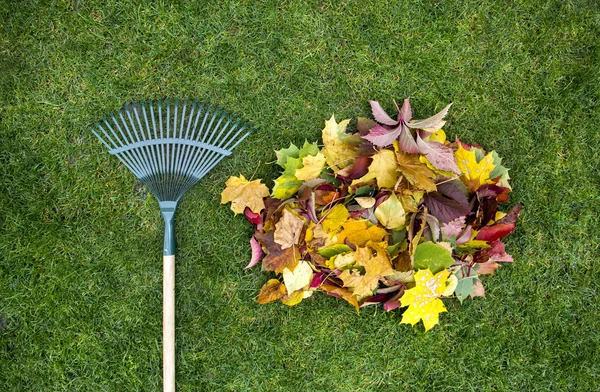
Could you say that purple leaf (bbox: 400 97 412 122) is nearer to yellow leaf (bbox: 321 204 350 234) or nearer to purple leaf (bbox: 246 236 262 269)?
yellow leaf (bbox: 321 204 350 234)

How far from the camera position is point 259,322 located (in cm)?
193

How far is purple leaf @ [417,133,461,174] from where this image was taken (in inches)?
64.6

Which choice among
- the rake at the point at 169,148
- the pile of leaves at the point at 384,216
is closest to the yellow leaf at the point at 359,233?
the pile of leaves at the point at 384,216

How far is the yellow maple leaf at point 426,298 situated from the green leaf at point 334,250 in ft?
0.91

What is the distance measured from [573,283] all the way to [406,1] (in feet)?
4.68

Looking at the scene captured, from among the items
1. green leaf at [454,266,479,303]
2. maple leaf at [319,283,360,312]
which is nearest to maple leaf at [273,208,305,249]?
maple leaf at [319,283,360,312]

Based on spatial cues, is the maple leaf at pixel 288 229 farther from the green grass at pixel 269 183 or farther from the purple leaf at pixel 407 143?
the purple leaf at pixel 407 143

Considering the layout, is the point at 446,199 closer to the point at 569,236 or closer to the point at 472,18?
the point at 569,236

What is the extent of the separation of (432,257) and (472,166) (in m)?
0.40

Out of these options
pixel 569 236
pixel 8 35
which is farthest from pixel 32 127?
pixel 569 236

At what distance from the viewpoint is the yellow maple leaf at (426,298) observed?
1.68m

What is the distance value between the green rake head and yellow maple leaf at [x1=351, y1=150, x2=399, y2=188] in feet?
1.85

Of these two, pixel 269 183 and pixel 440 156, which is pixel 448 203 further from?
pixel 269 183

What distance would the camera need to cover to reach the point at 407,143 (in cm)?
167
